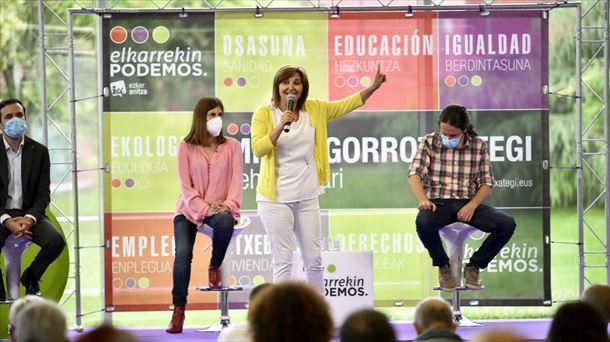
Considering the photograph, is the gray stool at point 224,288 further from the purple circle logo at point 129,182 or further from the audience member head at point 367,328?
the audience member head at point 367,328

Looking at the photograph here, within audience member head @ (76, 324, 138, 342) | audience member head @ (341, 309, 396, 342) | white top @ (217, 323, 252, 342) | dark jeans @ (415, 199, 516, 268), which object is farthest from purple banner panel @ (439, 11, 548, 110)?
audience member head @ (76, 324, 138, 342)

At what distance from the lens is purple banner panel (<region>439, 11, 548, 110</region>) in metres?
8.79

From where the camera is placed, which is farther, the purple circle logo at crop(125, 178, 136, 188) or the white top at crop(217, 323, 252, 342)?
the purple circle logo at crop(125, 178, 136, 188)

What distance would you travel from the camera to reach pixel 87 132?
13.4m

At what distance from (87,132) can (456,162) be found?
6179 mm

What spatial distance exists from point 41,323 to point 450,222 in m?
4.07

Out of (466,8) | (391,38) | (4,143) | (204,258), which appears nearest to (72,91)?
(4,143)

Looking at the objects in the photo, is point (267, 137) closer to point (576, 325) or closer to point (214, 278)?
point (214, 278)

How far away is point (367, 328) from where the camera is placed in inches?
155

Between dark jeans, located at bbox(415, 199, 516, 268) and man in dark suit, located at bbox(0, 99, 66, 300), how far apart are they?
2.25 m

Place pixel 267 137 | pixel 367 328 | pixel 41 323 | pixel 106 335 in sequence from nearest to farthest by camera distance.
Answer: pixel 106 335
pixel 367 328
pixel 41 323
pixel 267 137

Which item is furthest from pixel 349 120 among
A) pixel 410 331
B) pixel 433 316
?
pixel 433 316

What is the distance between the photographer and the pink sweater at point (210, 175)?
791 cm

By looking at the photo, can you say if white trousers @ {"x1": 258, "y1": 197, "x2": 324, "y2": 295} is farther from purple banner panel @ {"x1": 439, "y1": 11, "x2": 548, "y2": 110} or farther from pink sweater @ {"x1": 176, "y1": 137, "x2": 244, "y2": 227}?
purple banner panel @ {"x1": 439, "y1": 11, "x2": 548, "y2": 110}
